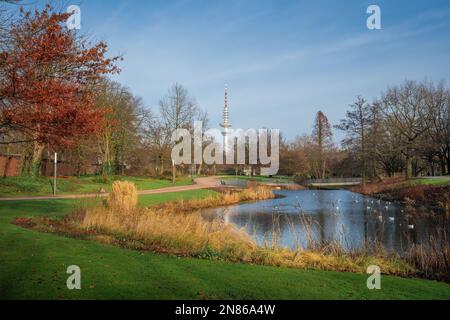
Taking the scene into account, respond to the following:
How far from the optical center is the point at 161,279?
539 centimetres

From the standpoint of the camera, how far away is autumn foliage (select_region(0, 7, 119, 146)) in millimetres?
6164

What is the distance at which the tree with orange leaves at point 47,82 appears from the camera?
20.2 ft

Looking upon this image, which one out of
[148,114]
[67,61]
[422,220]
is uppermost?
[148,114]

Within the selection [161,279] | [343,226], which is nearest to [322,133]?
[343,226]

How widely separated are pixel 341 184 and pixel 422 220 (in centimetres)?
3298

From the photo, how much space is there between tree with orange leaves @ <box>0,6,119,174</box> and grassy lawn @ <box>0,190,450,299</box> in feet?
7.34

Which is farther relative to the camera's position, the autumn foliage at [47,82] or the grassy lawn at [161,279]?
the autumn foliage at [47,82]

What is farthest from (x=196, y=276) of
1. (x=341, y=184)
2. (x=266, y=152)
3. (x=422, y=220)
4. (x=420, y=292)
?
(x=266, y=152)

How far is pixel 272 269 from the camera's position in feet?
21.2

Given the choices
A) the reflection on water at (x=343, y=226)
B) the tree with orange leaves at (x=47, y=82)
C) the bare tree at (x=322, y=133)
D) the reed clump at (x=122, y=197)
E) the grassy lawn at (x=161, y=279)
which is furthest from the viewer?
the bare tree at (x=322, y=133)

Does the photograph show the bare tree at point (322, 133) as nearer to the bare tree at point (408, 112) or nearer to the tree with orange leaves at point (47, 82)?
the bare tree at point (408, 112)

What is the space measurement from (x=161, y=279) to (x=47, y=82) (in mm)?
4047

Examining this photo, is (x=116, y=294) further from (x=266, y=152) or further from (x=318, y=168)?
(x=266, y=152)

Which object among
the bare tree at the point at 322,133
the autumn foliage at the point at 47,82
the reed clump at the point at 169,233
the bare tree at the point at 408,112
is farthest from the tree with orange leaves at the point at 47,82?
the bare tree at the point at 322,133
